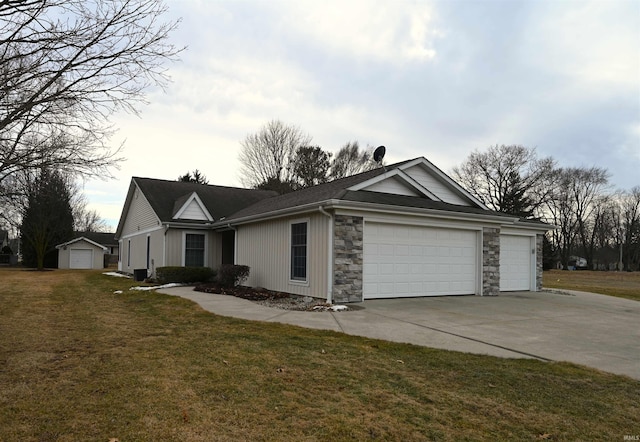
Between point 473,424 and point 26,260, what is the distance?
4279 cm

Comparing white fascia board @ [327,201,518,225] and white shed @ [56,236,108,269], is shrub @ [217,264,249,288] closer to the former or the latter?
white fascia board @ [327,201,518,225]

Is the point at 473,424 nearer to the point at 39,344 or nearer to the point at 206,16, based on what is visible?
the point at 39,344

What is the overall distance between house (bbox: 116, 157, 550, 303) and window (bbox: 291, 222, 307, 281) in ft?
0.10

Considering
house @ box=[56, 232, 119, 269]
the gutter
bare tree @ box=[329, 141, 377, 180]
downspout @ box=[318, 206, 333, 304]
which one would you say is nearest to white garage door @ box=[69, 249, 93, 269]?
house @ box=[56, 232, 119, 269]

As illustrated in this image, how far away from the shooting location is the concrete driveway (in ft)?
21.5

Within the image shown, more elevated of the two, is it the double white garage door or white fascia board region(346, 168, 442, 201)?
white fascia board region(346, 168, 442, 201)

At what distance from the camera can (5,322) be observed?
8281 mm

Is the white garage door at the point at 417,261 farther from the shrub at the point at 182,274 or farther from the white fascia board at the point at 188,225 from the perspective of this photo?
the white fascia board at the point at 188,225

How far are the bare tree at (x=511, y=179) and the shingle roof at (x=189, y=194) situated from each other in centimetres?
2888

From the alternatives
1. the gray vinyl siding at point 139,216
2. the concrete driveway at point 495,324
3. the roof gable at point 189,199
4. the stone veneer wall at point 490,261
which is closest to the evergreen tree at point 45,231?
the gray vinyl siding at point 139,216

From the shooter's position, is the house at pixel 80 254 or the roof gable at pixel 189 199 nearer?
the roof gable at pixel 189 199

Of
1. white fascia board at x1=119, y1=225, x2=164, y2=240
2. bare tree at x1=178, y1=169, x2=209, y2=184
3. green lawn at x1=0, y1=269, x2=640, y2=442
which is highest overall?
bare tree at x1=178, y1=169, x2=209, y2=184

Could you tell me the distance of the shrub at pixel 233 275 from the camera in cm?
1481

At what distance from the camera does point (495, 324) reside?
8789 millimetres
